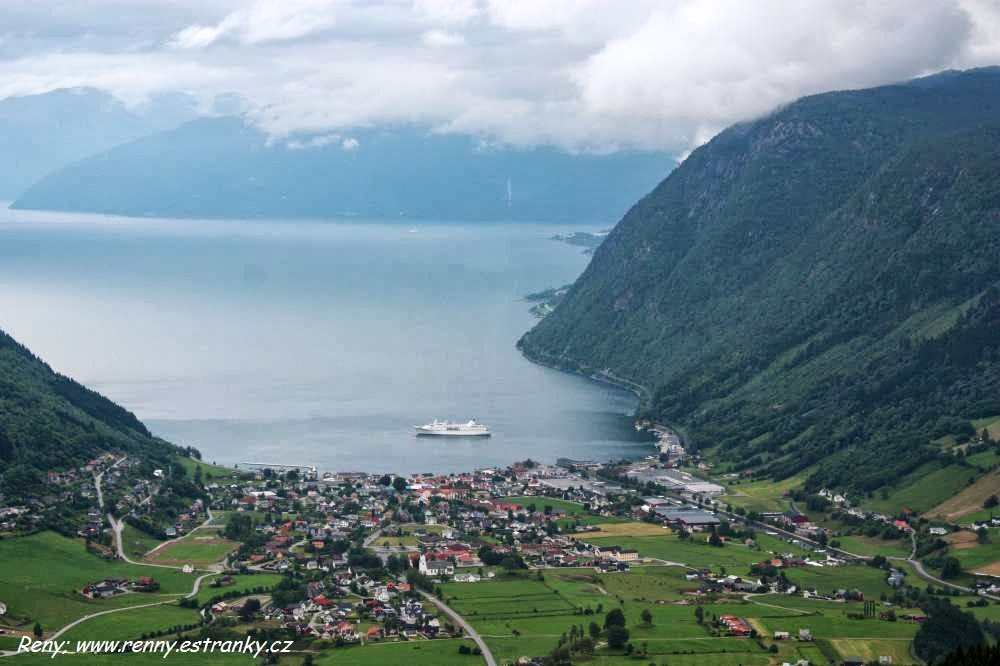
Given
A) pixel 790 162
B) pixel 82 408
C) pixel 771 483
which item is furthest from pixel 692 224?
pixel 82 408

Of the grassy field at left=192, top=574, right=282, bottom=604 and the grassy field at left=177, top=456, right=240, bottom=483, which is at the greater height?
the grassy field at left=177, top=456, right=240, bottom=483

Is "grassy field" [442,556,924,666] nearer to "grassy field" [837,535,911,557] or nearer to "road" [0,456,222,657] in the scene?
"grassy field" [837,535,911,557]

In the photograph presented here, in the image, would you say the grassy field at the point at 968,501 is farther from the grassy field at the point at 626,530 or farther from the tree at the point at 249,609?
the tree at the point at 249,609

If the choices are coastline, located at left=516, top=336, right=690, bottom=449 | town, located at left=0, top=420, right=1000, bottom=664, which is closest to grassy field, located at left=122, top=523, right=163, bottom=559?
town, located at left=0, top=420, right=1000, bottom=664

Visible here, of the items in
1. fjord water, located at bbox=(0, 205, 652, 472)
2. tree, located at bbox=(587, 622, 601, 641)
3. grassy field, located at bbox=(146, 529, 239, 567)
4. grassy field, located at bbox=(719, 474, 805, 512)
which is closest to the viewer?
tree, located at bbox=(587, 622, 601, 641)

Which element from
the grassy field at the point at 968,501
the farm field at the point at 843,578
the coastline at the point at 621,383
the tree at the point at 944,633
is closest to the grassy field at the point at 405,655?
the tree at the point at 944,633

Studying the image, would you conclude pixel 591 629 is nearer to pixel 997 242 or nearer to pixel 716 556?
pixel 716 556
